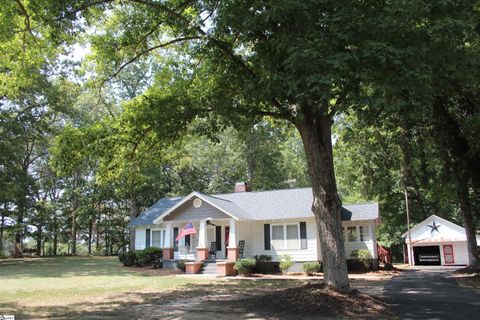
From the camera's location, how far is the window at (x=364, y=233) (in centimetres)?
2481

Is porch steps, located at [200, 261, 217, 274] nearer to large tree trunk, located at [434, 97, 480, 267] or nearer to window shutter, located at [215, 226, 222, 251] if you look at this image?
window shutter, located at [215, 226, 222, 251]

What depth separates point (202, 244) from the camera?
2472cm

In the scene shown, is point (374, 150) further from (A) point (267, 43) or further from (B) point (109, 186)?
(B) point (109, 186)

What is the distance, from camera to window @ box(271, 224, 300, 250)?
2456 cm

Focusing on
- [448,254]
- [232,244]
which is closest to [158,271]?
[232,244]

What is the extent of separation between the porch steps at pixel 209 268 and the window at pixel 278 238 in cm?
370

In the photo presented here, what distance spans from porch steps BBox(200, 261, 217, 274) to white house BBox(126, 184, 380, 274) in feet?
2.27

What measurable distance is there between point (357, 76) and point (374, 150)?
917 inches

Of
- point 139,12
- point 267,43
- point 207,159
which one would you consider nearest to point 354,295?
point 267,43

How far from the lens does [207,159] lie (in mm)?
45844

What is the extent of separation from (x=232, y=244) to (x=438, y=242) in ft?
61.8

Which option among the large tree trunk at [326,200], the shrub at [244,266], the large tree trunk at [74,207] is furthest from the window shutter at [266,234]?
the large tree trunk at [74,207]

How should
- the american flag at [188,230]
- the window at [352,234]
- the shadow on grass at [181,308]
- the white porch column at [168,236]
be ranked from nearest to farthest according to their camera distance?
the shadow on grass at [181,308] < the american flag at [188,230] < the window at [352,234] < the white porch column at [168,236]

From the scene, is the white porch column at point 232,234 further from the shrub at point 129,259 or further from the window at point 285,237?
the shrub at point 129,259
